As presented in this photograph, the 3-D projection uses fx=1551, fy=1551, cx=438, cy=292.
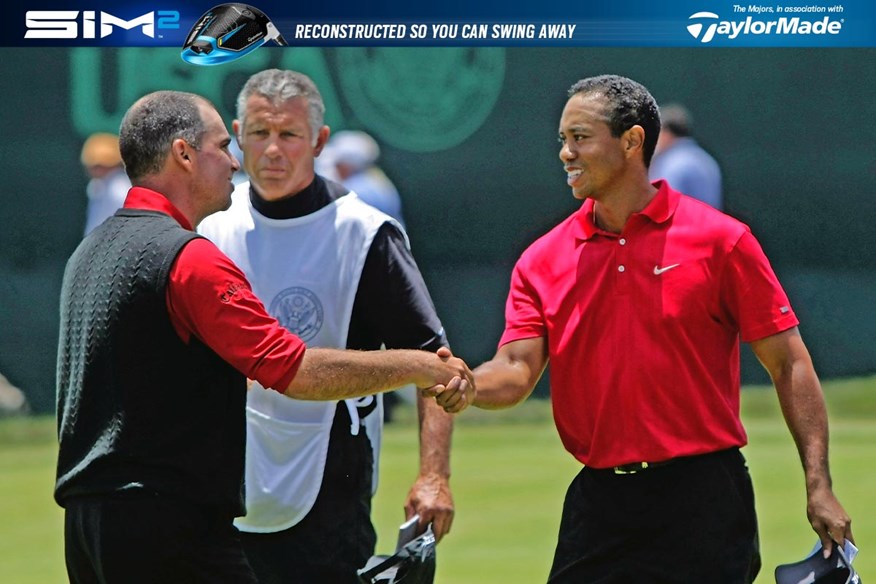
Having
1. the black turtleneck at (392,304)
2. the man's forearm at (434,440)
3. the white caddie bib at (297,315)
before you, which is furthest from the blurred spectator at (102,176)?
the man's forearm at (434,440)

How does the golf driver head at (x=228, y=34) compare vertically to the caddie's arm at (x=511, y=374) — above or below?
Result: above

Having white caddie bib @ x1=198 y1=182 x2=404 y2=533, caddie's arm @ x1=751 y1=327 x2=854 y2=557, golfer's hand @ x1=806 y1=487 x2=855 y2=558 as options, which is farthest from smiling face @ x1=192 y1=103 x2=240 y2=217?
golfer's hand @ x1=806 y1=487 x2=855 y2=558

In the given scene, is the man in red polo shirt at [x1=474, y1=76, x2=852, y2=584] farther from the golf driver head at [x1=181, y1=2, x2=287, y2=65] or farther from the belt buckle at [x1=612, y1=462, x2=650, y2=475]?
the golf driver head at [x1=181, y1=2, x2=287, y2=65]

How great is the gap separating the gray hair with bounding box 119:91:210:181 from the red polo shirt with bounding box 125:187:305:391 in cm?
36

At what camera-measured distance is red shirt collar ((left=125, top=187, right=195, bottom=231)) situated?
3744 mm

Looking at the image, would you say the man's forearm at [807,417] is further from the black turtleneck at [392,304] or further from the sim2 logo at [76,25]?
the sim2 logo at [76,25]

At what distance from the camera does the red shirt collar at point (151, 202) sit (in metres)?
3.74

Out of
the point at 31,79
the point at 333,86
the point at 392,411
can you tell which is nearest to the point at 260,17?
the point at 333,86

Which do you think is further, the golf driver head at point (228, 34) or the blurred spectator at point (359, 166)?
the blurred spectator at point (359, 166)

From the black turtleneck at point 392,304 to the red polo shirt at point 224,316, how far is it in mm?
1044

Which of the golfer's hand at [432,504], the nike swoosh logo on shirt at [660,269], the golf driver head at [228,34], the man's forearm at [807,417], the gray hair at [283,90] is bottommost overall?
the golfer's hand at [432,504]

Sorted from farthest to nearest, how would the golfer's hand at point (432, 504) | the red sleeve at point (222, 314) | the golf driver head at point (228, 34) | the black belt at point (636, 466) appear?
the golf driver head at point (228, 34)
the golfer's hand at point (432, 504)
the black belt at point (636, 466)
the red sleeve at point (222, 314)

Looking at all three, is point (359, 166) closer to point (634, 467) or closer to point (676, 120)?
point (676, 120)

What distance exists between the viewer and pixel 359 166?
388 inches
